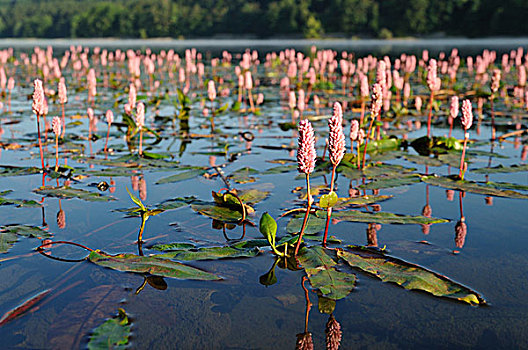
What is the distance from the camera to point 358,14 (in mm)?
86062

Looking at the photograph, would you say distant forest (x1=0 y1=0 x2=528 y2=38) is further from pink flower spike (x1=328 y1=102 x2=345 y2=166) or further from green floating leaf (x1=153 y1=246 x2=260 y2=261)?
green floating leaf (x1=153 y1=246 x2=260 y2=261)

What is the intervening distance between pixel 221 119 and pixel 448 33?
7498 cm

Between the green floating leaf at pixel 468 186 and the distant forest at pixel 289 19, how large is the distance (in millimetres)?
69650

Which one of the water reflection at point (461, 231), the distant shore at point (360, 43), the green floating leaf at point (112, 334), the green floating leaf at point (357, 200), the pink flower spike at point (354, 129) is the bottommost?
the green floating leaf at point (112, 334)

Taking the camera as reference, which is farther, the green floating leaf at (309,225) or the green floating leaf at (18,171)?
the green floating leaf at (18,171)

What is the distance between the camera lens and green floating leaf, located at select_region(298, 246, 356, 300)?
2393 millimetres

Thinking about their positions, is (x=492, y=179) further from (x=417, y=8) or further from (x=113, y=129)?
(x=417, y=8)

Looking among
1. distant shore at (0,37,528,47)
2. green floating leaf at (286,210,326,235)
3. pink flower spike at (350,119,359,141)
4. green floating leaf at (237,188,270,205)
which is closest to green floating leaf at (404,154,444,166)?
pink flower spike at (350,119,359,141)

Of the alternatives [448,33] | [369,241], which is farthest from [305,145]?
[448,33]

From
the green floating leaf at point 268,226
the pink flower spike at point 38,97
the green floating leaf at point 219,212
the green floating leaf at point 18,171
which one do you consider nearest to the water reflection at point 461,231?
the green floating leaf at point 268,226

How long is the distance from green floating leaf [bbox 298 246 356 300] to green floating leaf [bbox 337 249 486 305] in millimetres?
124

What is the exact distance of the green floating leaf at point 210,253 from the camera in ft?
9.11

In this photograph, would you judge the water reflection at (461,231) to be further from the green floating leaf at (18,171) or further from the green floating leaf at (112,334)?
the green floating leaf at (18,171)

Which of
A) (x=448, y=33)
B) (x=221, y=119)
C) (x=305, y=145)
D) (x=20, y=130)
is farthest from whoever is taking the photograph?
(x=448, y=33)
